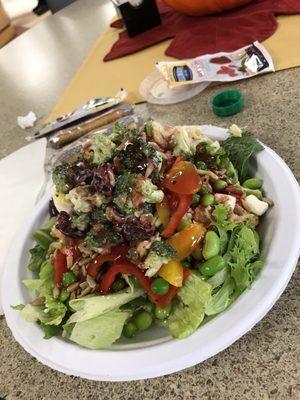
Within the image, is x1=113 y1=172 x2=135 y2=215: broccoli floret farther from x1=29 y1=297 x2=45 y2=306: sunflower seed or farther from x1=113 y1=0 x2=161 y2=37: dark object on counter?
x1=113 y1=0 x2=161 y2=37: dark object on counter

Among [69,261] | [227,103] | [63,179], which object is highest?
[63,179]

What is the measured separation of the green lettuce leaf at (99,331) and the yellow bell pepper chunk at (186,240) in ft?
0.48

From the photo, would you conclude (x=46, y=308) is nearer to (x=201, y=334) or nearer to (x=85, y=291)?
(x=85, y=291)

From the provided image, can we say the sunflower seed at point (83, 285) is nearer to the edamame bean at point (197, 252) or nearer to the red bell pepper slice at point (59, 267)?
the red bell pepper slice at point (59, 267)

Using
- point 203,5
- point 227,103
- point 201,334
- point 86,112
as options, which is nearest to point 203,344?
point 201,334

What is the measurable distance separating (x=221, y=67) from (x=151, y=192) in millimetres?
748

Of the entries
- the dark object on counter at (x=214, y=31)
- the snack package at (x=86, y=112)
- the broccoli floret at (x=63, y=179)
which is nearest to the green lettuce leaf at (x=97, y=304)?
the broccoli floret at (x=63, y=179)

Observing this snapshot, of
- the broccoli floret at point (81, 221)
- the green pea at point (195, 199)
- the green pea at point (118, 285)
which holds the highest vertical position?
the broccoli floret at point (81, 221)

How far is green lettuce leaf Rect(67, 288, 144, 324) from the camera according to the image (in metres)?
0.72

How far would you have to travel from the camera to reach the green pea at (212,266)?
702 mm

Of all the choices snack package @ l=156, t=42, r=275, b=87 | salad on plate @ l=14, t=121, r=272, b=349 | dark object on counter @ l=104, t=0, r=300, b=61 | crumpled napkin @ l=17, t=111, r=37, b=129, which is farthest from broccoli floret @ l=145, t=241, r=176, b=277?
crumpled napkin @ l=17, t=111, r=37, b=129

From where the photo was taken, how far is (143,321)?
717mm

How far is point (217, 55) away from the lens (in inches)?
53.8

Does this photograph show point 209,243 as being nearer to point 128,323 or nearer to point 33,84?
point 128,323
